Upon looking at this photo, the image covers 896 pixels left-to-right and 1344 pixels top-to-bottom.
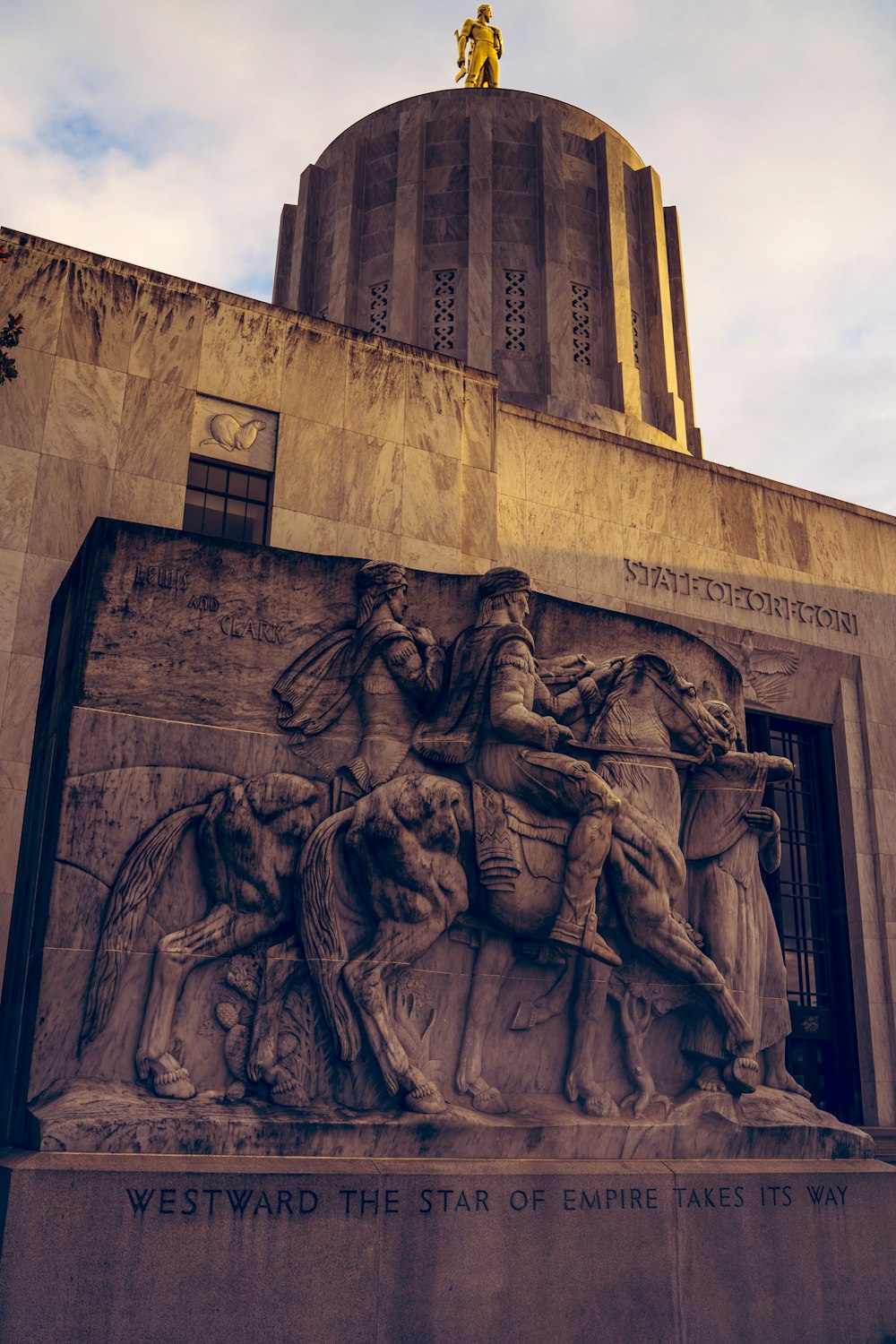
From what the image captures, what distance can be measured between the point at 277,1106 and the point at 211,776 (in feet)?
10.1

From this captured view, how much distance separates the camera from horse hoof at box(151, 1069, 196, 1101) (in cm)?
1085

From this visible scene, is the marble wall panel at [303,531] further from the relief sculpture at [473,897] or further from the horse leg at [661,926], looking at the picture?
the horse leg at [661,926]

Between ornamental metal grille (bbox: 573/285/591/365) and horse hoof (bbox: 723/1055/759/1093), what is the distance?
18016 millimetres

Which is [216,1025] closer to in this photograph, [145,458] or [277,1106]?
[277,1106]

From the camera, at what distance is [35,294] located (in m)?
16.8

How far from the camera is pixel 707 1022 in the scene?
13.1 metres

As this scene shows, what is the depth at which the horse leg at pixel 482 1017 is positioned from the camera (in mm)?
11977

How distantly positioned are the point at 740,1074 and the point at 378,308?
65.7 ft

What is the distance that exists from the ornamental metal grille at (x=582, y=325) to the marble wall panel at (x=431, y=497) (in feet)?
32.8

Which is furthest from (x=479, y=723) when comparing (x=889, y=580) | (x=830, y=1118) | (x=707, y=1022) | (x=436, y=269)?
(x=436, y=269)

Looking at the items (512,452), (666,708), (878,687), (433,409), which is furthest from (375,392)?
(878,687)

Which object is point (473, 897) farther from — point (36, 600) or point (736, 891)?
point (36, 600)

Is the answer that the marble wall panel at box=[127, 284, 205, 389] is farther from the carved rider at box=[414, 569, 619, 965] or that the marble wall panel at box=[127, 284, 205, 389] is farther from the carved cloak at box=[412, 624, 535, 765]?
the carved cloak at box=[412, 624, 535, 765]

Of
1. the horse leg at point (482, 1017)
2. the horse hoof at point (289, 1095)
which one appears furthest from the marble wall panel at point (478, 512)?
the horse hoof at point (289, 1095)
